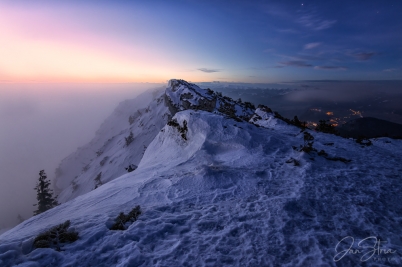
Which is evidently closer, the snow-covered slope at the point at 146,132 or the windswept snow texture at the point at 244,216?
the windswept snow texture at the point at 244,216

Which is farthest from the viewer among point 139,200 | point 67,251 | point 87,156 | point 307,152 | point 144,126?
point 87,156

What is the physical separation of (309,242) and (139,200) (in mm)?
6537

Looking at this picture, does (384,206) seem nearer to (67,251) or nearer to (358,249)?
(358,249)

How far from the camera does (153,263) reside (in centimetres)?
479

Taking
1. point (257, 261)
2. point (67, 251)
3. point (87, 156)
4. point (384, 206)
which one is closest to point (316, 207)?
point (384, 206)
